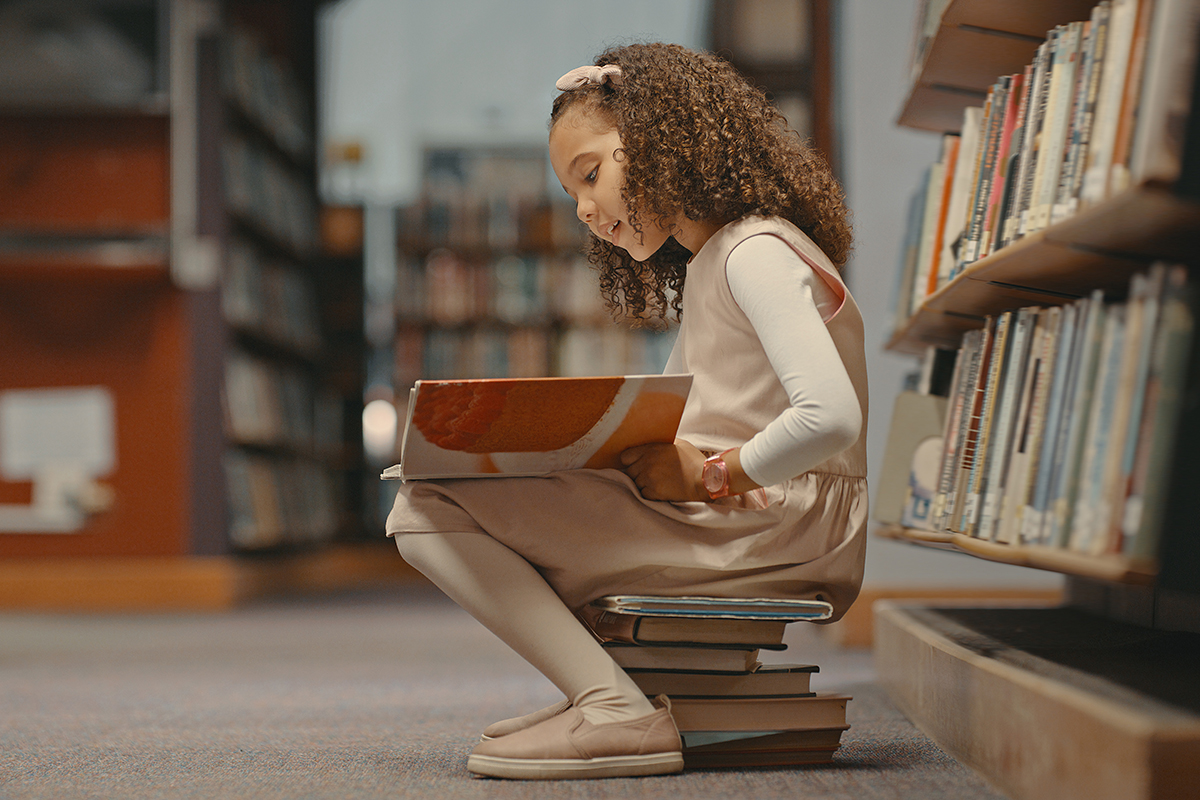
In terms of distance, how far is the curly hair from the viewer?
1.19 meters

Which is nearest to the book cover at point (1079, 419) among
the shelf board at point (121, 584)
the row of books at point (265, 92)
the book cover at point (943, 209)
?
the book cover at point (943, 209)

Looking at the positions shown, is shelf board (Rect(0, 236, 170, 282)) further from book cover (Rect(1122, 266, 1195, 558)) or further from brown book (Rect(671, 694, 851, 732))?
book cover (Rect(1122, 266, 1195, 558))

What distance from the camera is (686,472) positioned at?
112cm

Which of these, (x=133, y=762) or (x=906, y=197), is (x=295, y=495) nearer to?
(x=906, y=197)

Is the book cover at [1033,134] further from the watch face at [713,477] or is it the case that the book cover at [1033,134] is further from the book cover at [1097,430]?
the watch face at [713,477]

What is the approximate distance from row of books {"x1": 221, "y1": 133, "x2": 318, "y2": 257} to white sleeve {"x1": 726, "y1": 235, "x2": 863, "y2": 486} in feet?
11.3

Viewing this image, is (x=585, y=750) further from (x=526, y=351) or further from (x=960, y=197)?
(x=526, y=351)

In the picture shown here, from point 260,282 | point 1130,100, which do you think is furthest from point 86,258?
point 1130,100

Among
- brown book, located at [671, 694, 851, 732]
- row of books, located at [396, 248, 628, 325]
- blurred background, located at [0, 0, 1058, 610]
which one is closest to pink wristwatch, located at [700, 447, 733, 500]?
brown book, located at [671, 694, 851, 732]

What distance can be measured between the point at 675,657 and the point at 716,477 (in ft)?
0.69

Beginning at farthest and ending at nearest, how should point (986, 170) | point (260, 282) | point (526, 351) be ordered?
1. point (526, 351)
2. point (260, 282)
3. point (986, 170)

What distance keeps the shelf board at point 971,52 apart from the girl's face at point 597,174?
1.72ft

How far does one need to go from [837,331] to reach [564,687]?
0.47 metres

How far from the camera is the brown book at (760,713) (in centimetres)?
116
